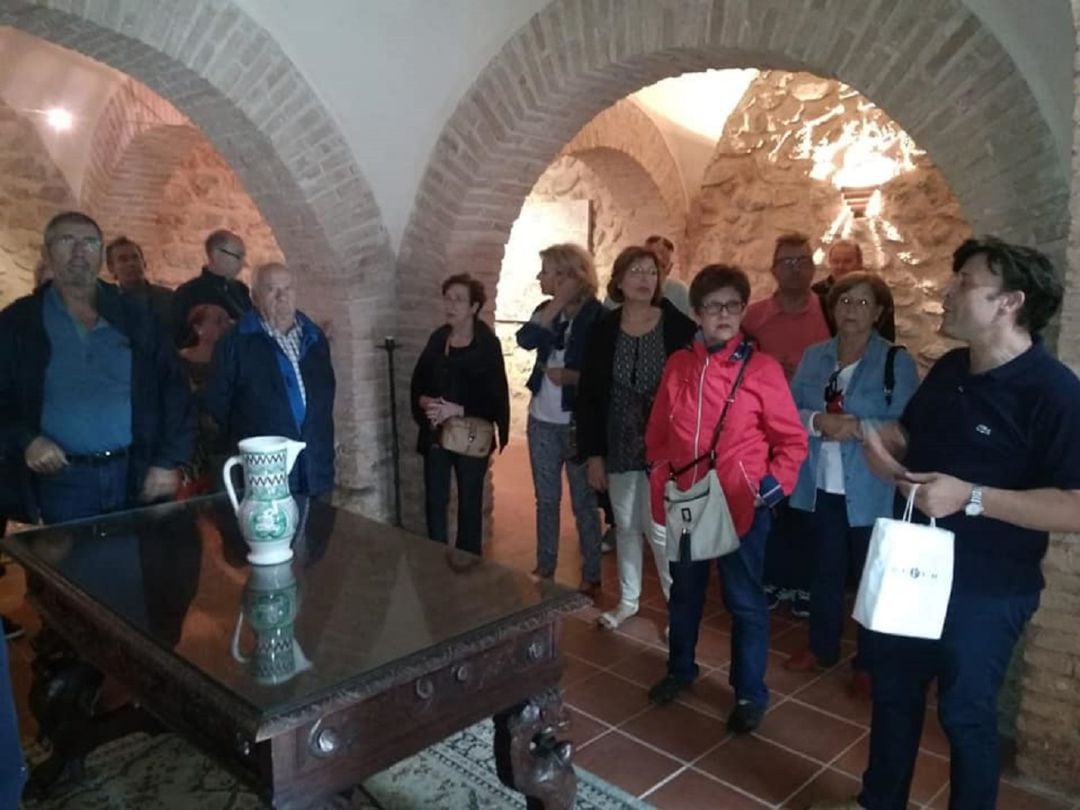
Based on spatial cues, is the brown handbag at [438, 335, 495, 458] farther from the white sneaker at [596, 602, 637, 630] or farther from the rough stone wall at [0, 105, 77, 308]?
the rough stone wall at [0, 105, 77, 308]

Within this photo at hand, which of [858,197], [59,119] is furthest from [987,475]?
[59,119]

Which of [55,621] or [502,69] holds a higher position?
[502,69]

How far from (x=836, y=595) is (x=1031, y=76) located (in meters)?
1.93

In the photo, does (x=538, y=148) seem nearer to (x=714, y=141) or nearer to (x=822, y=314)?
(x=822, y=314)

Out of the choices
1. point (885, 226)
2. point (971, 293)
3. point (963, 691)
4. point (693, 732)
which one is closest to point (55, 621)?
point (693, 732)

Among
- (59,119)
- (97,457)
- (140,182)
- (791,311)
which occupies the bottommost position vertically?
(97,457)

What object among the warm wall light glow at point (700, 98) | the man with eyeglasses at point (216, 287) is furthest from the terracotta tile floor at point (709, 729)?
the warm wall light glow at point (700, 98)

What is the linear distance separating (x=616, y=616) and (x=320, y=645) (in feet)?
7.51

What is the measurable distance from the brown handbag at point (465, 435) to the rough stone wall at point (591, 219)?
2.82 meters

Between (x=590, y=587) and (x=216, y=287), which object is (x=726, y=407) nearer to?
(x=590, y=587)

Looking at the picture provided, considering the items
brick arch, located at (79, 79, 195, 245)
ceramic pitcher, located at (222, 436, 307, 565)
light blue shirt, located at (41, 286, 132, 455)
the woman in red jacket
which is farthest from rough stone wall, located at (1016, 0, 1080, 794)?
brick arch, located at (79, 79, 195, 245)

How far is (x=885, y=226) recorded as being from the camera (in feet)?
18.1

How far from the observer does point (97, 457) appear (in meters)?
2.82

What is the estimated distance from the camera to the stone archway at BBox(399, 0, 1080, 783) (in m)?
2.60
